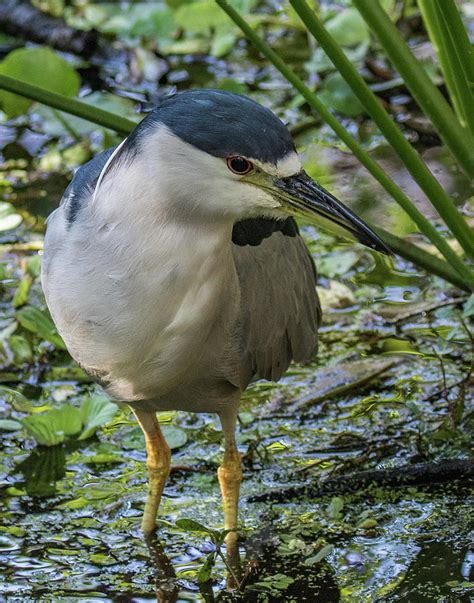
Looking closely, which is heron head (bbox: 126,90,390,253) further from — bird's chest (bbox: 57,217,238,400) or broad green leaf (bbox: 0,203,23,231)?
broad green leaf (bbox: 0,203,23,231)

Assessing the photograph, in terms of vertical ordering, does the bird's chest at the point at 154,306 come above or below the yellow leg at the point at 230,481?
above

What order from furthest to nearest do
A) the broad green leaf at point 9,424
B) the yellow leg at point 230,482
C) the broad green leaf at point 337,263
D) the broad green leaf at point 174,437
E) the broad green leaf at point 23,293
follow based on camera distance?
the broad green leaf at point 337,263, the broad green leaf at point 23,293, the broad green leaf at point 174,437, the broad green leaf at point 9,424, the yellow leg at point 230,482

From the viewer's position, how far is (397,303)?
17.1 ft

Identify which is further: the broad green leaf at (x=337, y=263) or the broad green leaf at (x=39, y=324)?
the broad green leaf at (x=337, y=263)

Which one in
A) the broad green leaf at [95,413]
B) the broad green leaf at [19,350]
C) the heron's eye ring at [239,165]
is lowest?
the heron's eye ring at [239,165]

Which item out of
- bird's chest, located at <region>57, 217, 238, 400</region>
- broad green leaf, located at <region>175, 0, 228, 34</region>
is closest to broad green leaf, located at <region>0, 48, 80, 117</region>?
broad green leaf, located at <region>175, 0, 228, 34</region>

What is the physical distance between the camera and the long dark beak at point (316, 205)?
2717mm

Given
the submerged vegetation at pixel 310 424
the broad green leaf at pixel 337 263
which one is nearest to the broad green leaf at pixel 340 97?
the submerged vegetation at pixel 310 424

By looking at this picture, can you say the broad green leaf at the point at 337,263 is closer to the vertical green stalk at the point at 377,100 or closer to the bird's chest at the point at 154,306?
the vertical green stalk at the point at 377,100

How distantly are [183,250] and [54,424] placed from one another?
1.72 m

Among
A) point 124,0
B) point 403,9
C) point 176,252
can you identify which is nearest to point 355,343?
point 176,252

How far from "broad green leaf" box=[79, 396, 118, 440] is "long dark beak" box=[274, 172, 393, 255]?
1.74 metres

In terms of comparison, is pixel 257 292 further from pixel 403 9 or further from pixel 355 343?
pixel 403 9

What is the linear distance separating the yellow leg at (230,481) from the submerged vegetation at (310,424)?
0.20ft
